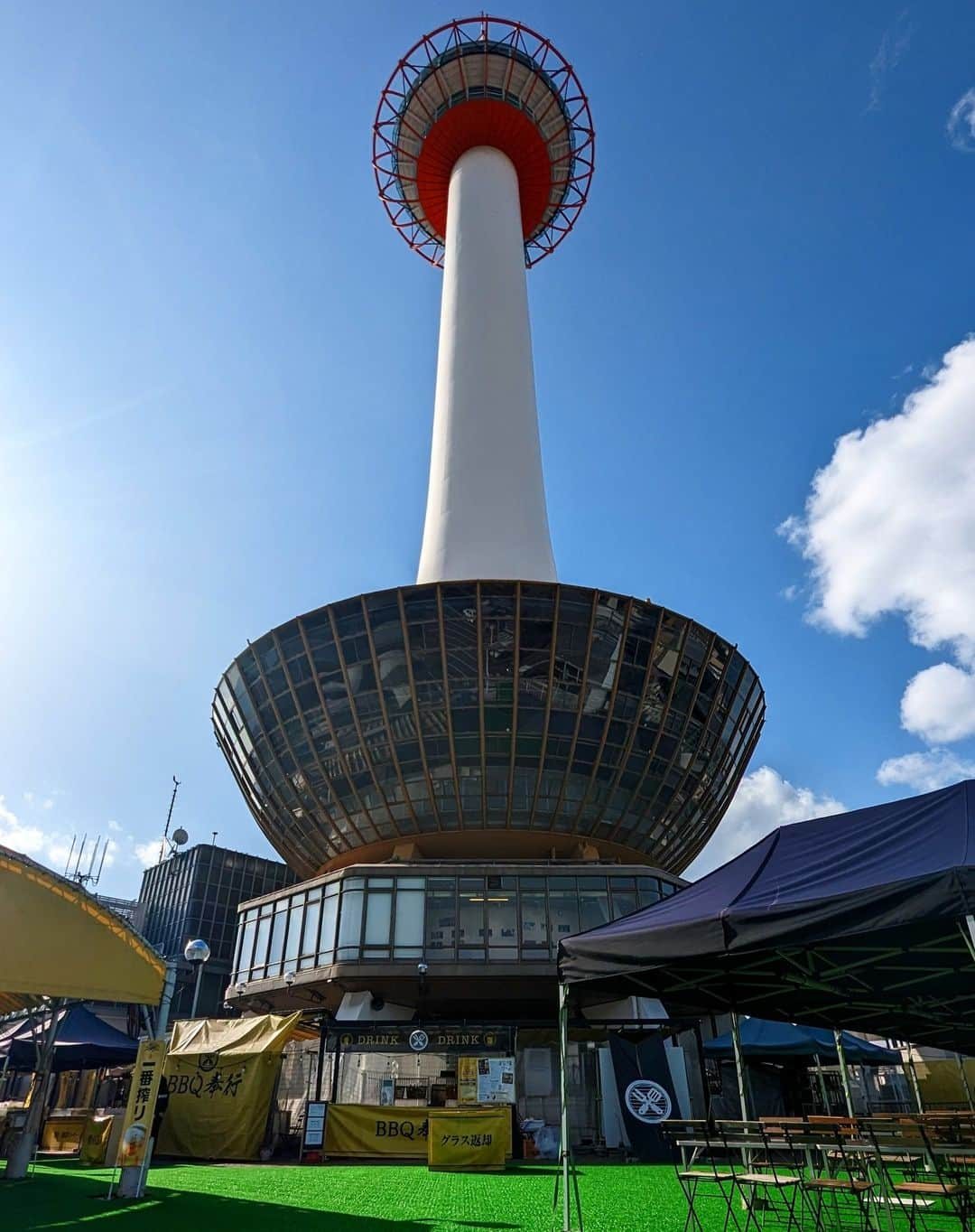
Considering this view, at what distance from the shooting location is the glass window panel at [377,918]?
32.1 m

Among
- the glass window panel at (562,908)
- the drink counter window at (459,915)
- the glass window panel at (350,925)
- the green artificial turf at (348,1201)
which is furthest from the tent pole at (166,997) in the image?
the glass window panel at (562,908)

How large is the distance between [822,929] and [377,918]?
91.0 feet

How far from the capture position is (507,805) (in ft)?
117

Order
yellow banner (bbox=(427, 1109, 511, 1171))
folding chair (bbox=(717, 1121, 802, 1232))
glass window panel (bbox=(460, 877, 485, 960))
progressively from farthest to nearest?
1. glass window panel (bbox=(460, 877, 485, 960))
2. yellow banner (bbox=(427, 1109, 511, 1171))
3. folding chair (bbox=(717, 1121, 802, 1232))

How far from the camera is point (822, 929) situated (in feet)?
23.6

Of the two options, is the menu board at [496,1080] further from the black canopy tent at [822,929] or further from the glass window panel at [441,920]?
the black canopy tent at [822,929]

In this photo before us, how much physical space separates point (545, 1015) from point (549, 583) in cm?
1785

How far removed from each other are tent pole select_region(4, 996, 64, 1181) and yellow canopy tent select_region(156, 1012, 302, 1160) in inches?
233

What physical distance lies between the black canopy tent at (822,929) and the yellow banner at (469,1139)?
27.2 feet

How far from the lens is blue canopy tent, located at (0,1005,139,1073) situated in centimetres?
2289

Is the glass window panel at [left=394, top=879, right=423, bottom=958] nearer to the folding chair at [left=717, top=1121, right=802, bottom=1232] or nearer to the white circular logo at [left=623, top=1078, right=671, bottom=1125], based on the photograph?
the white circular logo at [left=623, top=1078, right=671, bottom=1125]

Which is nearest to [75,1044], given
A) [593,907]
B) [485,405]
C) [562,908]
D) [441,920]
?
[441,920]

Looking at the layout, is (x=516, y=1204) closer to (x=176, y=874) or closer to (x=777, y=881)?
(x=777, y=881)

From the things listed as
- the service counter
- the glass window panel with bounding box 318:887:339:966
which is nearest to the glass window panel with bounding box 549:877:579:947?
the glass window panel with bounding box 318:887:339:966
